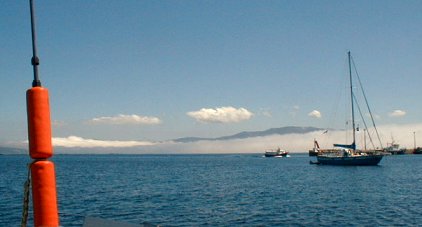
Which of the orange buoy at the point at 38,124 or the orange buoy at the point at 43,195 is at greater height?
the orange buoy at the point at 38,124

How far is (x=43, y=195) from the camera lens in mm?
4906

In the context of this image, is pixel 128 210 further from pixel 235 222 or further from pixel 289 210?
pixel 289 210

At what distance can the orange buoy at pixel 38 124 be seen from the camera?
4.98 meters

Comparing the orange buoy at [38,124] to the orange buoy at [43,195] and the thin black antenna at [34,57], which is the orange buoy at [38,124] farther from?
the thin black antenna at [34,57]

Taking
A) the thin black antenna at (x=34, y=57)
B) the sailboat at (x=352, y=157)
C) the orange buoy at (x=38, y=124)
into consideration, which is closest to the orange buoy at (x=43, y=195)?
the orange buoy at (x=38, y=124)

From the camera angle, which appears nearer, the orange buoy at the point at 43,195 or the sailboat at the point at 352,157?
the orange buoy at the point at 43,195

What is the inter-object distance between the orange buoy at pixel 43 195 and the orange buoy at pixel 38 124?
0.44 ft

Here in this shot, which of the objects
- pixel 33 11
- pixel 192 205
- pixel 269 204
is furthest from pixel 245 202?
pixel 33 11

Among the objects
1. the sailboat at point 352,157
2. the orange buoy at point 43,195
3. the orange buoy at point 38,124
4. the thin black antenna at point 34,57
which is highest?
the thin black antenna at point 34,57

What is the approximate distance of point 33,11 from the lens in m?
5.96

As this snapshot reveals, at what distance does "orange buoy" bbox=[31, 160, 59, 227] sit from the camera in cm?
491

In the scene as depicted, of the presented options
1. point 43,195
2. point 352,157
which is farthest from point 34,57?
point 352,157

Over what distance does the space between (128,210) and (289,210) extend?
15164 millimetres

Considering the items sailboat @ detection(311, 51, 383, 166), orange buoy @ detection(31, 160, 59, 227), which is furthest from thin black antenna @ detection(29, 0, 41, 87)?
sailboat @ detection(311, 51, 383, 166)
